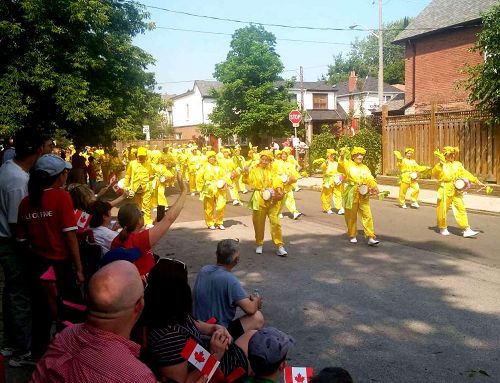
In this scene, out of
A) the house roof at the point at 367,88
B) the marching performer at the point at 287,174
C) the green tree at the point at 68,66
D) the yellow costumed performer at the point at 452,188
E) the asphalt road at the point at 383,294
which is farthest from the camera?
the house roof at the point at 367,88

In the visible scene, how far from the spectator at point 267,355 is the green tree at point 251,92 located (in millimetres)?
33979

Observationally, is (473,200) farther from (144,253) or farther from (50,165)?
(50,165)

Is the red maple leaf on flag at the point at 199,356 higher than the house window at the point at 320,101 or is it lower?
lower

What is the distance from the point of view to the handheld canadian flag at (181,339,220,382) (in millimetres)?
Result: 2574

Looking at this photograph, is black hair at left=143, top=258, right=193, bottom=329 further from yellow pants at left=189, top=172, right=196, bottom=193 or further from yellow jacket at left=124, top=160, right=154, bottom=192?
yellow pants at left=189, top=172, right=196, bottom=193

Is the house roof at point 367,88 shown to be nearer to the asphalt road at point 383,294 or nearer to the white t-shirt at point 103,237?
the asphalt road at point 383,294

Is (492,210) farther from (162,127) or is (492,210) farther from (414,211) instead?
(162,127)

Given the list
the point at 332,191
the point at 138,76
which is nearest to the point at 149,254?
the point at 332,191

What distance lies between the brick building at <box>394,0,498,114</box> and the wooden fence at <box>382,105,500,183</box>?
6.65m

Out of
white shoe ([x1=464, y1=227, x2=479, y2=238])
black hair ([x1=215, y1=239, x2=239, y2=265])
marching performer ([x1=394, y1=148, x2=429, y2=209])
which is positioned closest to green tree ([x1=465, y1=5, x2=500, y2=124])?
marching performer ([x1=394, y1=148, x2=429, y2=209])

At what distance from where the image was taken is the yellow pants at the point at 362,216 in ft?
30.1

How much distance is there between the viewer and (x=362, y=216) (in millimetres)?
9219

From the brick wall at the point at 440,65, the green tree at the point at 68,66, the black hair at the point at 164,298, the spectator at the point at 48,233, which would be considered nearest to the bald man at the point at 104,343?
the black hair at the point at 164,298

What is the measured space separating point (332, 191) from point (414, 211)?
7.54ft
